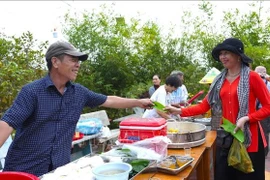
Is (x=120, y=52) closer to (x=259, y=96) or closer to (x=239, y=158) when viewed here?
(x=259, y=96)

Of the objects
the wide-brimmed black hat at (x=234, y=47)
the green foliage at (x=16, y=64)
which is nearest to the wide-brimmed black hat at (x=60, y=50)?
the wide-brimmed black hat at (x=234, y=47)

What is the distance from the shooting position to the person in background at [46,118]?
178cm

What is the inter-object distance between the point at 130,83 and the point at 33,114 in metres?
5.72

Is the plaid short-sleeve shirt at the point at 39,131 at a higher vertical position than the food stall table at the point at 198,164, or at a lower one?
higher

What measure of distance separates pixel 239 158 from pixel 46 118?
149cm

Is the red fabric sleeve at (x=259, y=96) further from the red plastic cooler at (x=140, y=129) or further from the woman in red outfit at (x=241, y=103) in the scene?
the red plastic cooler at (x=140, y=129)

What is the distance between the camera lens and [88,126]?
3.79 metres

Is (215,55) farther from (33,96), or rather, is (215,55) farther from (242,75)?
(33,96)

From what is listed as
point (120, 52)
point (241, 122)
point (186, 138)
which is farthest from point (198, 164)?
point (120, 52)

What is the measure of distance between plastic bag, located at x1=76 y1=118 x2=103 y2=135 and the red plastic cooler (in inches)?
67.1

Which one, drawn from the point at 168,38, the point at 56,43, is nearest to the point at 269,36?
the point at 168,38

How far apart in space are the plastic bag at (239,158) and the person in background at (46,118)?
50.0 inches

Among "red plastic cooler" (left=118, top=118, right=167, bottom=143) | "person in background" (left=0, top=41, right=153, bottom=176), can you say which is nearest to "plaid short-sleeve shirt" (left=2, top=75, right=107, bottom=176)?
"person in background" (left=0, top=41, right=153, bottom=176)

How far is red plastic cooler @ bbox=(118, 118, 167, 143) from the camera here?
2.05m
